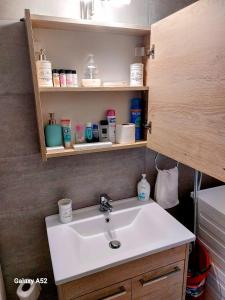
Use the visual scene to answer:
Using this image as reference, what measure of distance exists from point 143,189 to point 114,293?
0.59 meters

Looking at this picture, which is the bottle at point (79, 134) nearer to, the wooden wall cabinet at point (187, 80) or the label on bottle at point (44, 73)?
the wooden wall cabinet at point (187, 80)

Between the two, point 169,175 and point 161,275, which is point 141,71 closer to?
point 169,175

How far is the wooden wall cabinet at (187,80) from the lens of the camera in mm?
720

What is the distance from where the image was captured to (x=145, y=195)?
139cm

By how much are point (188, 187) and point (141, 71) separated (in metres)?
0.92

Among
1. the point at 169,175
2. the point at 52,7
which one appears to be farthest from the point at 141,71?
the point at 169,175

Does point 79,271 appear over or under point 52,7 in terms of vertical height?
under

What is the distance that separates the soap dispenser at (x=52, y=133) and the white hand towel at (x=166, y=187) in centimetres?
68

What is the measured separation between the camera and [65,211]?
118 centimetres

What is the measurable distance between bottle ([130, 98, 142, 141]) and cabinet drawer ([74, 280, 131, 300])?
2.45ft

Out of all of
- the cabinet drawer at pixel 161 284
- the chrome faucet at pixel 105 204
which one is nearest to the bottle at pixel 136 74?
the chrome faucet at pixel 105 204

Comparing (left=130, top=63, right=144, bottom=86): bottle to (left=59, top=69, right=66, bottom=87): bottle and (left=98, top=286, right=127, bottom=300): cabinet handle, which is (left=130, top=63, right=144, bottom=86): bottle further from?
(left=98, top=286, right=127, bottom=300): cabinet handle

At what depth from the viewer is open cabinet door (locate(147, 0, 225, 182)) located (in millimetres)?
715

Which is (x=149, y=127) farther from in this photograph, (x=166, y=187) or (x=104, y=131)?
(x=166, y=187)
